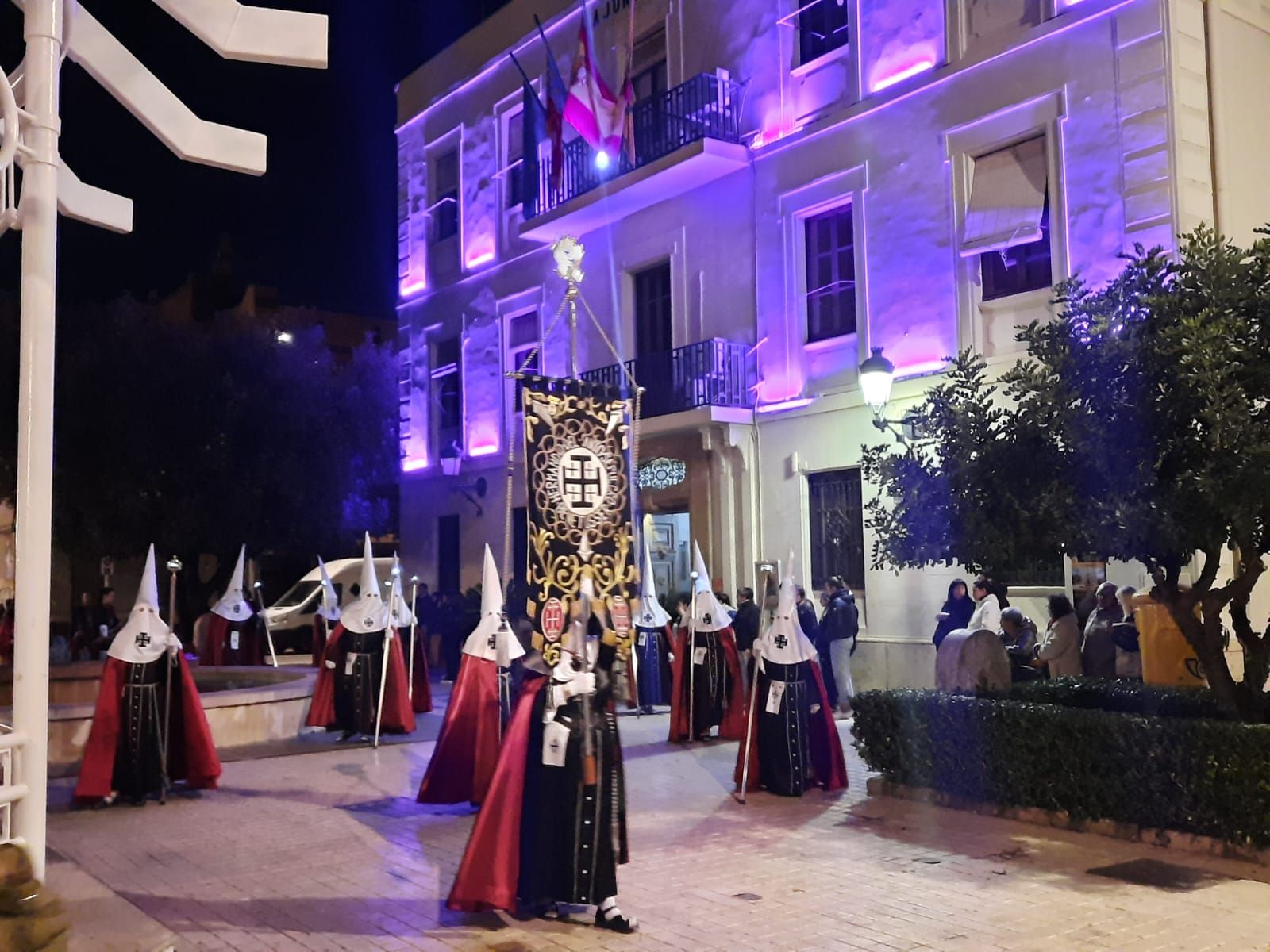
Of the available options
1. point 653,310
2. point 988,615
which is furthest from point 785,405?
point 988,615

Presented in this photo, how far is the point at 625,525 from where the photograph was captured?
6.87 meters

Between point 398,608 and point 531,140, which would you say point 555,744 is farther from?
point 531,140

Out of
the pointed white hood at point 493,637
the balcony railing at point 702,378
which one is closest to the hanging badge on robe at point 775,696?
the pointed white hood at point 493,637

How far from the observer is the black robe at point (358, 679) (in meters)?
13.4

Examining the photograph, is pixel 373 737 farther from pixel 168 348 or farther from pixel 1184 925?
pixel 168 348

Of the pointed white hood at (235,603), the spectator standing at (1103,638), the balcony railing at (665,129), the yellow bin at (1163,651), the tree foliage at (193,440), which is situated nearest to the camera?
the yellow bin at (1163,651)

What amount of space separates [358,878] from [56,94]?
16.1 feet

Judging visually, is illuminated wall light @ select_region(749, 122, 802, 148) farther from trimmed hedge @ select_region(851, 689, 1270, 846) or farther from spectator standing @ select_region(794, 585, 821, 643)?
trimmed hedge @ select_region(851, 689, 1270, 846)

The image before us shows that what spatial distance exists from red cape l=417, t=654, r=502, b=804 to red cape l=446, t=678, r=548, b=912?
3253 mm

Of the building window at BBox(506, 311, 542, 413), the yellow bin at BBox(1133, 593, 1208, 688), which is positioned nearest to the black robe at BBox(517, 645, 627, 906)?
the yellow bin at BBox(1133, 593, 1208, 688)

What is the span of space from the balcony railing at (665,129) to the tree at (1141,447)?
33.8 feet

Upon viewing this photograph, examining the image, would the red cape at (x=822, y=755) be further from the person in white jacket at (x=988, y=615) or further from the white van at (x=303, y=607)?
the white van at (x=303, y=607)

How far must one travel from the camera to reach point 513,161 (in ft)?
75.3

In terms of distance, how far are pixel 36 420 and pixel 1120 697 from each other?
26.3 feet
